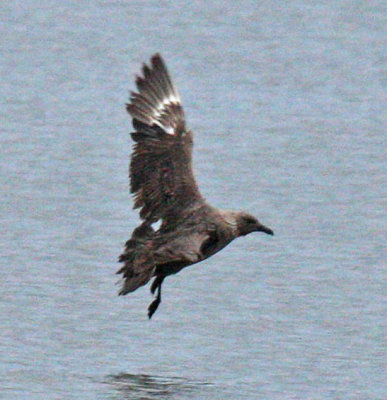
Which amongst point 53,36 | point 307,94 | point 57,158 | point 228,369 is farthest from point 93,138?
point 228,369

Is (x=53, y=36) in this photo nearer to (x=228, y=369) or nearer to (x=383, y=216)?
(x=383, y=216)

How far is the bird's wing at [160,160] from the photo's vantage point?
11.1 meters

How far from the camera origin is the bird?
10.6 meters

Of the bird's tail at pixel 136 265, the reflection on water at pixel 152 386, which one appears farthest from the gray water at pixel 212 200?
the bird's tail at pixel 136 265

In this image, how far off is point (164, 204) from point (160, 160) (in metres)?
0.31

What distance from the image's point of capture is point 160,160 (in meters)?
11.2

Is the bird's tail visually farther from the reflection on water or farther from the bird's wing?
the reflection on water

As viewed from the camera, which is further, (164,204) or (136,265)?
(164,204)

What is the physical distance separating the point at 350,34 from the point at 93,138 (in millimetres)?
6902

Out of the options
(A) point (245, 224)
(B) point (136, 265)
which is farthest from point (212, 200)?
(B) point (136, 265)

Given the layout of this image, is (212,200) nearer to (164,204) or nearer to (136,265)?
(164,204)

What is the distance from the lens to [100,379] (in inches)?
417

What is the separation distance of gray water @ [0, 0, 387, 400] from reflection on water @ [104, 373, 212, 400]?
0.07 ft

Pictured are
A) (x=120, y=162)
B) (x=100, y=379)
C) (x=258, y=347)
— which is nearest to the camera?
(x=100, y=379)
